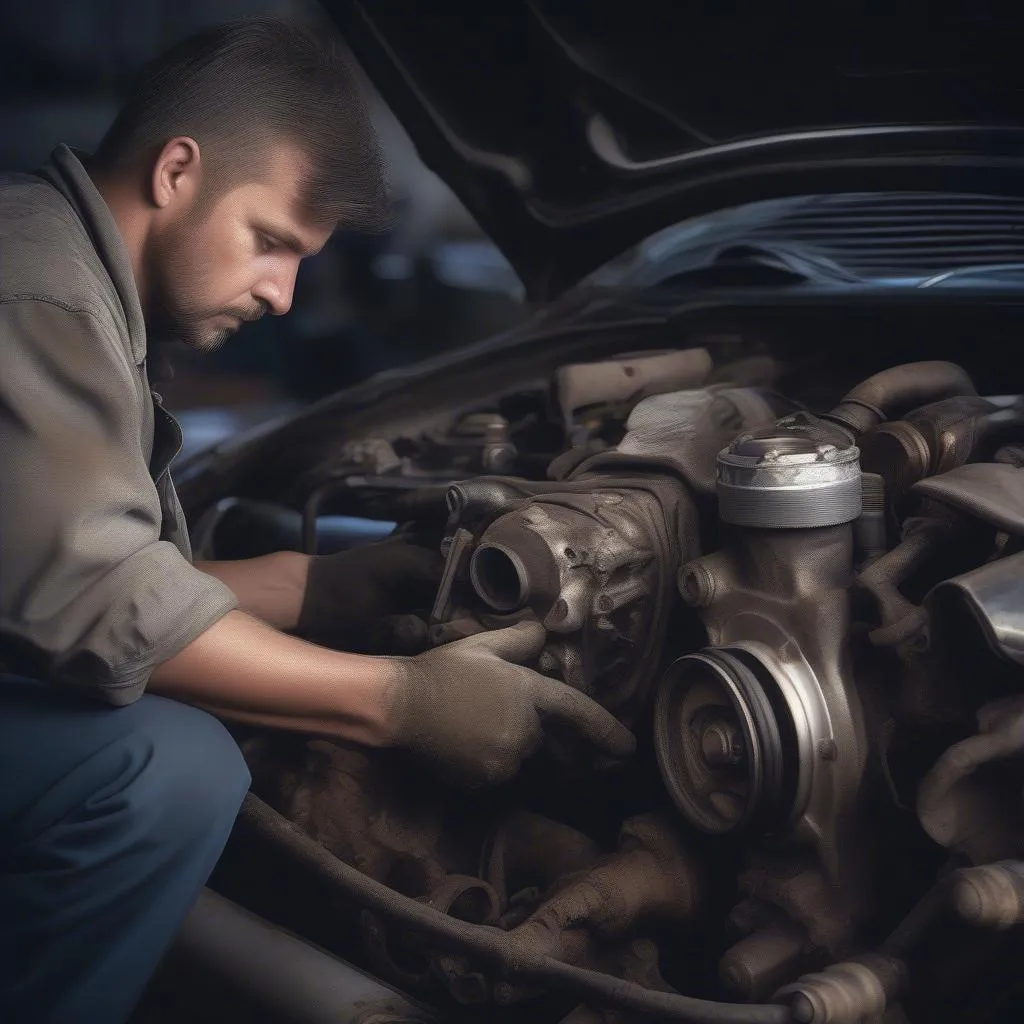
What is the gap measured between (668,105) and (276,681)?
123cm

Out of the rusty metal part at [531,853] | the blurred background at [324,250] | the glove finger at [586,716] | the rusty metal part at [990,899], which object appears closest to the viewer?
the rusty metal part at [990,899]

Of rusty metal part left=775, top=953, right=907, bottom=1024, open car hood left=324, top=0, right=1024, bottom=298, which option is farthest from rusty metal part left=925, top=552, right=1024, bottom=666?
open car hood left=324, top=0, right=1024, bottom=298

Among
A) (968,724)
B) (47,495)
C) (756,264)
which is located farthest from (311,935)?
(756,264)

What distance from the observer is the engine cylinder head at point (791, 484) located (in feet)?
3.85

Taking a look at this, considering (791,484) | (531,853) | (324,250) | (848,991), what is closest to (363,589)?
(531,853)

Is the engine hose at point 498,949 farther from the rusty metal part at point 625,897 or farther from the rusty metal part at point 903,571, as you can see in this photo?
the rusty metal part at point 903,571

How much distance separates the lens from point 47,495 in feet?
3.43

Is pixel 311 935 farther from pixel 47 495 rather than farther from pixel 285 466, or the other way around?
pixel 285 466

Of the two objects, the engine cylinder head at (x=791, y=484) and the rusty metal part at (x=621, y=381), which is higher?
the engine cylinder head at (x=791, y=484)

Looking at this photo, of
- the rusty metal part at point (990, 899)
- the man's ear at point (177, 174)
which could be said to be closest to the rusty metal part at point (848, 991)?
the rusty metal part at point (990, 899)

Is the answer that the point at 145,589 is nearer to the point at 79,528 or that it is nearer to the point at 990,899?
the point at 79,528

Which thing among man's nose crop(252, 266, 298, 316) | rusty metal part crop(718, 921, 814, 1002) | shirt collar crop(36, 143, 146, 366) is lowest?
rusty metal part crop(718, 921, 814, 1002)

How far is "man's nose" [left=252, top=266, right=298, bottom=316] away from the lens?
4.45 feet

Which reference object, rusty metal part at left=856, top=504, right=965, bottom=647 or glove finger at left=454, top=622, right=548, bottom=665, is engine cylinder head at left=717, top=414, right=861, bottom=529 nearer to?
rusty metal part at left=856, top=504, right=965, bottom=647
